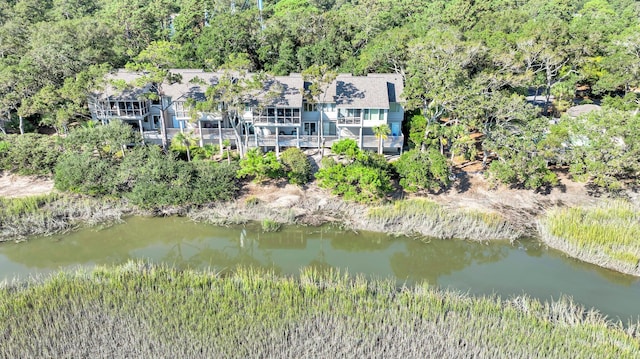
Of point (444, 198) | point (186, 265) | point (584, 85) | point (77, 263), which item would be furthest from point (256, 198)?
point (584, 85)

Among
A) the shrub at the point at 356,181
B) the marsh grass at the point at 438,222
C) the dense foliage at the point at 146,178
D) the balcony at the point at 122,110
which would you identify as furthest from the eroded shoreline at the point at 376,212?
the balcony at the point at 122,110

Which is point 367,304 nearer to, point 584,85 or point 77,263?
point 77,263

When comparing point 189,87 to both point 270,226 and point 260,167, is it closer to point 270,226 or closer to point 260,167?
point 260,167

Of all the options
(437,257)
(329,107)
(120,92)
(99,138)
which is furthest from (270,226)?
(120,92)

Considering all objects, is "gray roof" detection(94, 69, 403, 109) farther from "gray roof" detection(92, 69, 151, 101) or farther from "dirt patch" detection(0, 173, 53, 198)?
"dirt patch" detection(0, 173, 53, 198)

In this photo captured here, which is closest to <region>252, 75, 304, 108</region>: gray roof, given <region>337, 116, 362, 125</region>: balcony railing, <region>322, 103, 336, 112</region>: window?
<region>322, 103, 336, 112</region>: window

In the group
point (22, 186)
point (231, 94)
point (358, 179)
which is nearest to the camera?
point (358, 179)
